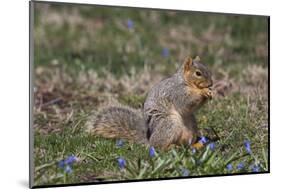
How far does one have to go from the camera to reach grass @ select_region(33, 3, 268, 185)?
4.70 metres

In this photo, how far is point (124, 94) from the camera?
6.03 metres

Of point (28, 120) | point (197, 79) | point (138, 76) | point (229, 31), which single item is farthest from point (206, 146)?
point (229, 31)

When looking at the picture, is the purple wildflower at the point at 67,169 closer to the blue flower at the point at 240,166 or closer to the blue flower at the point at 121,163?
the blue flower at the point at 121,163

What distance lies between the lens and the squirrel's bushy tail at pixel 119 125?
4.98 metres

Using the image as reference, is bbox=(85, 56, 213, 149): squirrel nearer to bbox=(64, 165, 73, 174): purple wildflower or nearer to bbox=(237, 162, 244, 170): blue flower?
bbox=(237, 162, 244, 170): blue flower

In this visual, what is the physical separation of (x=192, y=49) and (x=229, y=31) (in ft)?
2.13

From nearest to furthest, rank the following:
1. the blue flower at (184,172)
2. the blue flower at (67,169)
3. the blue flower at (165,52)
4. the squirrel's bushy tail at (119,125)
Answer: the blue flower at (67,169) < the blue flower at (184,172) < the squirrel's bushy tail at (119,125) < the blue flower at (165,52)

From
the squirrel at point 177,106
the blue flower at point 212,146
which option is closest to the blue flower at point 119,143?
the squirrel at point 177,106

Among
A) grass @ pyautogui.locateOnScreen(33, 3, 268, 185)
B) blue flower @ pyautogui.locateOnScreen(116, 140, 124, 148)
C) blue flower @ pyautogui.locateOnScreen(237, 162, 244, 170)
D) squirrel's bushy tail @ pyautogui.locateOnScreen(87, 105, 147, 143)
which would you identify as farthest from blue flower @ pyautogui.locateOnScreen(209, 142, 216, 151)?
blue flower @ pyautogui.locateOnScreen(116, 140, 124, 148)

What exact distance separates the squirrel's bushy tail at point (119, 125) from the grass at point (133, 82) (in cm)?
9

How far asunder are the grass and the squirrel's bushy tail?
0.09 meters

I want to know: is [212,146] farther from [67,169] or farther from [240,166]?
[67,169]

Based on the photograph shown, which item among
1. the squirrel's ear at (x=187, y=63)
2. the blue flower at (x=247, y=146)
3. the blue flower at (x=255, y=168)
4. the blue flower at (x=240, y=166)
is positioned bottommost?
the blue flower at (x=255, y=168)

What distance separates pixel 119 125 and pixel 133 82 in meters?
1.30
